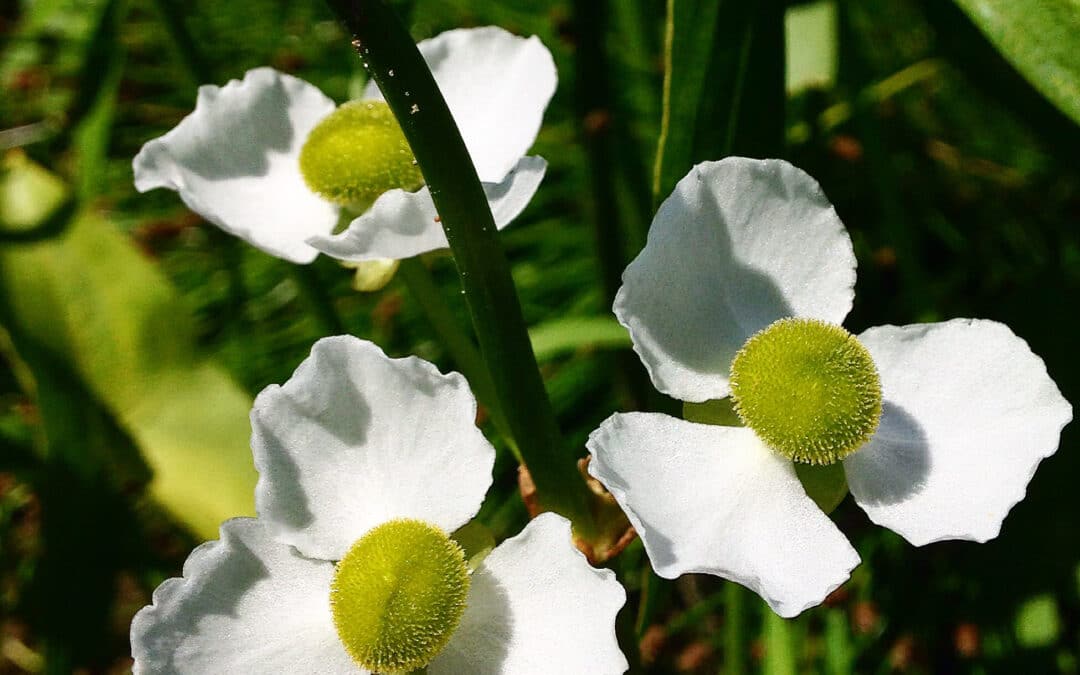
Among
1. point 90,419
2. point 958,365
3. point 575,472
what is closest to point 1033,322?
point 958,365

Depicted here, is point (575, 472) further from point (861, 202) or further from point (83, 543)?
point (861, 202)

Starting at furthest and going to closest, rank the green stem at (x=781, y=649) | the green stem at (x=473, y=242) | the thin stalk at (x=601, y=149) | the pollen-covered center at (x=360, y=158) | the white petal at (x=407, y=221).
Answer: the thin stalk at (x=601, y=149) < the green stem at (x=781, y=649) < the pollen-covered center at (x=360, y=158) < the white petal at (x=407, y=221) < the green stem at (x=473, y=242)

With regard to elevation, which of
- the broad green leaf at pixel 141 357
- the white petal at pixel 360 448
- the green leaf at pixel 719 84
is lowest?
the broad green leaf at pixel 141 357

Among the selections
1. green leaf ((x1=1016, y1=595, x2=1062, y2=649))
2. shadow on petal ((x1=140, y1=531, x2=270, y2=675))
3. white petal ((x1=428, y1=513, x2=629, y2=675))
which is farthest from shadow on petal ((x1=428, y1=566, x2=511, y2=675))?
green leaf ((x1=1016, y1=595, x2=1062, y2=649))

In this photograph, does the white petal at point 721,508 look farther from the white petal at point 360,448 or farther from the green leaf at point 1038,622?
the green leaf at point 1038,622

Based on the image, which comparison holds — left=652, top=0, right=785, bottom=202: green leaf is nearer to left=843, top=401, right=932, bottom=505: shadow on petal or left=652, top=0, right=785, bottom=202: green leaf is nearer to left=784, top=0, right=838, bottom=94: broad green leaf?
left=843, top=401, right=932, bottom=505: shadow on petal

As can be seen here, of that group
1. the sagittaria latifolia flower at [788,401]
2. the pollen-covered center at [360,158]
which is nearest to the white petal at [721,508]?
the sagittaria latifolia flower at [788,401]
